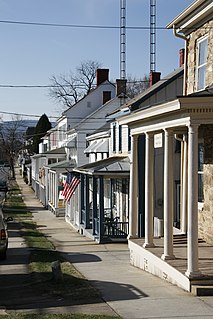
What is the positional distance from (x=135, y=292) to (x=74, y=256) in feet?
31.9

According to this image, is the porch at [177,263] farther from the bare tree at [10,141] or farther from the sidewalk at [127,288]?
the bare tree at [10,141]

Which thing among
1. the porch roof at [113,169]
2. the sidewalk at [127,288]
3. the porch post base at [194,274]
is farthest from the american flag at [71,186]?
the porch post base at [194,274]

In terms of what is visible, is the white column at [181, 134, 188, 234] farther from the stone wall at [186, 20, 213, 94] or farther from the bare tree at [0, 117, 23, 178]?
the bare tree at [0, 117, 23, 178]

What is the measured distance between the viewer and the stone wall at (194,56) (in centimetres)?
1741

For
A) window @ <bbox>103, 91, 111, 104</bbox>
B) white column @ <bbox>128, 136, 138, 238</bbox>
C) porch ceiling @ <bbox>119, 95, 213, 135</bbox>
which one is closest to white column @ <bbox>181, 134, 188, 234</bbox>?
white column @ <bbox>128, 136, 138, 238</bbox>

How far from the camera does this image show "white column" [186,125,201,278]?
40.8 feet

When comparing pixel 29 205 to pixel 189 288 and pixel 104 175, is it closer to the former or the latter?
pixel 104 175

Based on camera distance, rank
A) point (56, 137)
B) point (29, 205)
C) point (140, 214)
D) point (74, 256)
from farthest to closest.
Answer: point (56, 137) → point (29, 205) → point (140, 214) → point (74, 256)

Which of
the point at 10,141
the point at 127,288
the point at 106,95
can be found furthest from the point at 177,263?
the point at 10,141

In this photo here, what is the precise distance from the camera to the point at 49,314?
435 inches

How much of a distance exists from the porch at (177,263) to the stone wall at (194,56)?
4.62 meters

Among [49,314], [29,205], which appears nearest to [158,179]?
[49,314]

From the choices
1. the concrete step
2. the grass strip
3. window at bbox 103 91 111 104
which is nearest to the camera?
the grass strip

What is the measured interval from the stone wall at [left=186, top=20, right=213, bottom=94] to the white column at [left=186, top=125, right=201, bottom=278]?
508 cm
